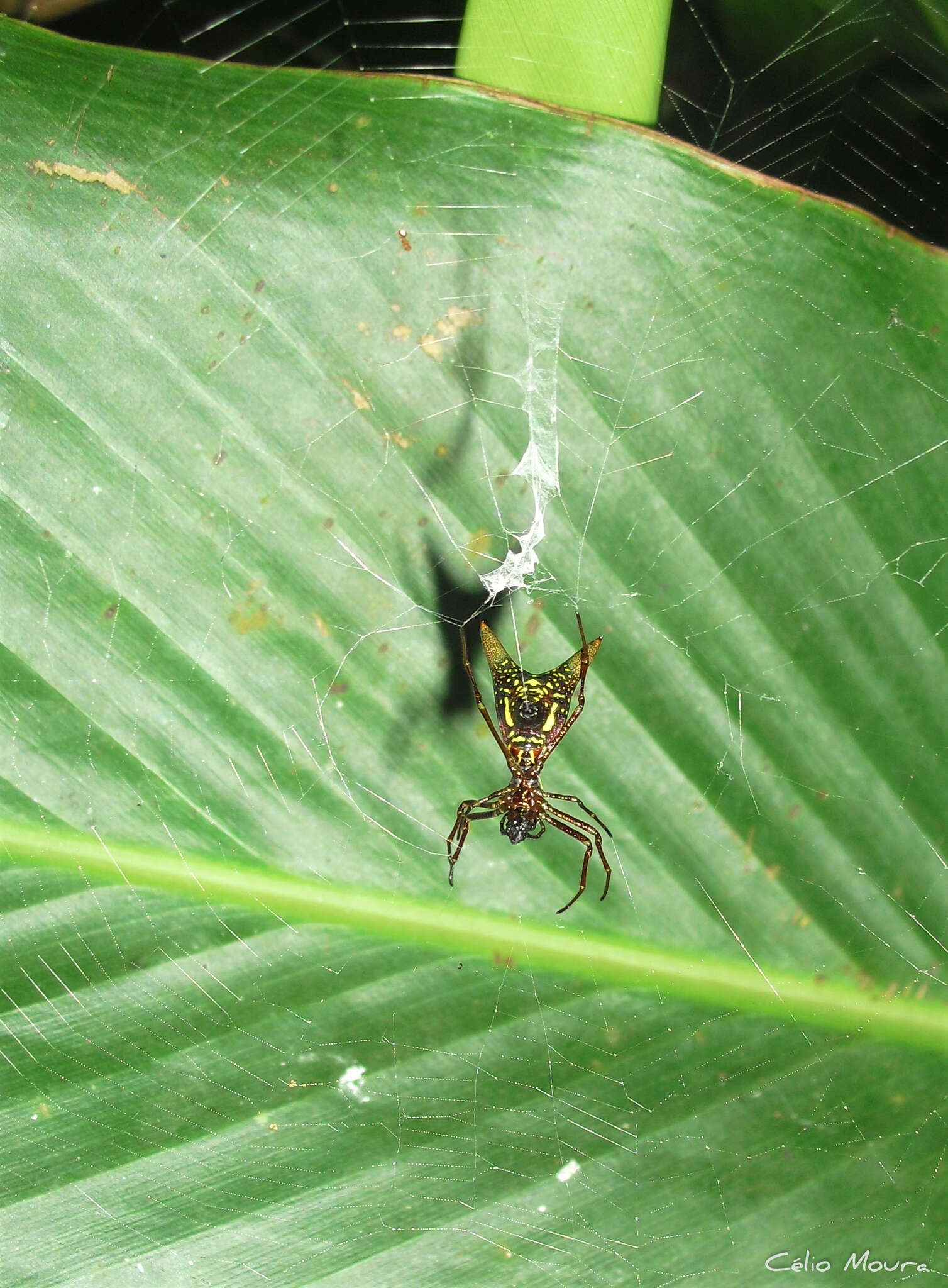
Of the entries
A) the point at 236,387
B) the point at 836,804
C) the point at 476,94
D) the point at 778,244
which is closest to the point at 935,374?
the point at 778,244

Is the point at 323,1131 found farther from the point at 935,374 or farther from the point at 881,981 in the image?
the point at 935,374

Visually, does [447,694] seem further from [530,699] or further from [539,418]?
[539,418]

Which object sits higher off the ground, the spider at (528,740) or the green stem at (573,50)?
the green stem at (573,50)

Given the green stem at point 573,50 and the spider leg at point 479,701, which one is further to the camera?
the spider leg at point 479,701

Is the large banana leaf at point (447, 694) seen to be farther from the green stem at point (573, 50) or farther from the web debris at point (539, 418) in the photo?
the green stem at point (573, 50)
